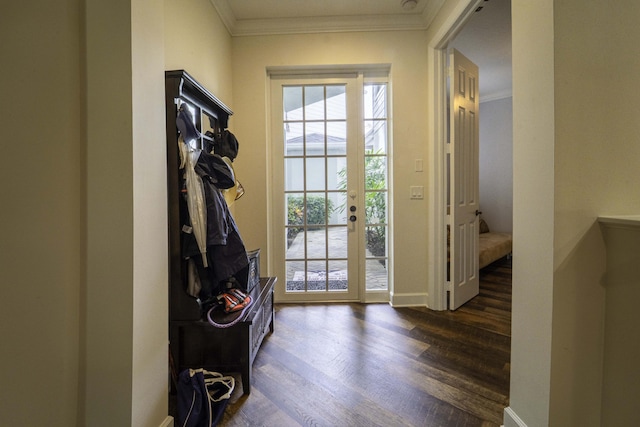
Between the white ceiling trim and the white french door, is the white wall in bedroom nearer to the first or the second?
the white ceiling trim

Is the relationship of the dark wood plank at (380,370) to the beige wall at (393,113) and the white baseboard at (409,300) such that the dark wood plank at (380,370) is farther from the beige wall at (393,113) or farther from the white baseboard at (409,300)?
the beige wall at (393,113)

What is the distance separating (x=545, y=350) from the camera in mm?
898

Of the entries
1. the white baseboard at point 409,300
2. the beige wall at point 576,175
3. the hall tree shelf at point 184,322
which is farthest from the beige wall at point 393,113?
the beige wall at point 576,175

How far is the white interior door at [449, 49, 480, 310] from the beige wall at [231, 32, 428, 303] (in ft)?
0.82

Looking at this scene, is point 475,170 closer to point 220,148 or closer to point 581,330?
point 581,330

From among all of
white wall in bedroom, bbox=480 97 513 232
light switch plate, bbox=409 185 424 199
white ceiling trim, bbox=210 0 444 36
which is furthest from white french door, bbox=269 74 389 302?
white wall in bedroom, bbox=480 97 513 232

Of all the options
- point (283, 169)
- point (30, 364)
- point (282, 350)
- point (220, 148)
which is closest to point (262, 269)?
point (282, 350)

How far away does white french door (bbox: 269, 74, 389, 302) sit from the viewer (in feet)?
8.12

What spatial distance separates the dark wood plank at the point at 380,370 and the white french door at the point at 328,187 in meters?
0.33

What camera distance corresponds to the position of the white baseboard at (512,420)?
1000 millimetres

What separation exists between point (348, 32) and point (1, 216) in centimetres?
264

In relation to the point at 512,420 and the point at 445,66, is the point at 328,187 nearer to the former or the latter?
the point at 445,66

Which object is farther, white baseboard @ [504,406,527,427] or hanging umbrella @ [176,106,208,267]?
hanging umbrella @ [176,106,208,267]

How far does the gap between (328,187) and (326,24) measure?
4.95 ft
